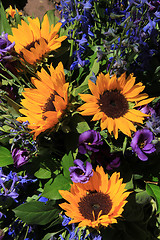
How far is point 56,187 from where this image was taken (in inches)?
27.9

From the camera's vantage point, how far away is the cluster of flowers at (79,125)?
617 millimetres

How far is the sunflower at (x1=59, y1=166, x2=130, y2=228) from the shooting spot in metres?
0.60

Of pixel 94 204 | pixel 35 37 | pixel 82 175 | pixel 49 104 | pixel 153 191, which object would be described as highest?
pixel 35 37

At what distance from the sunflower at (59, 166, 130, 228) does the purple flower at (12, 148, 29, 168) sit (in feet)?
0.53

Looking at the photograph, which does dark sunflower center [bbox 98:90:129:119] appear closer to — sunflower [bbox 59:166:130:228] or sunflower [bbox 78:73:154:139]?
sunflower [bbox 78:73:154:139]

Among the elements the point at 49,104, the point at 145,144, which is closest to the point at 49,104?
the point at 49,104

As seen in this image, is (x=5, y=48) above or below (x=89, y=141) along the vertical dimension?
above

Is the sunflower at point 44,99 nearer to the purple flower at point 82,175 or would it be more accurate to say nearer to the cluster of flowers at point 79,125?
the cluster of flowers at point 79,125

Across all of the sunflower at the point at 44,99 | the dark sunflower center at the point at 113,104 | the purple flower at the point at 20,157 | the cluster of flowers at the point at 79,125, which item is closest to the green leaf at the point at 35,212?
the cluster of flowers at the point at 79,125

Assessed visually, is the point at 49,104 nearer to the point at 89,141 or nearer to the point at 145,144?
the point at 89,141

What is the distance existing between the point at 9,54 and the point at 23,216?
0.42 meters

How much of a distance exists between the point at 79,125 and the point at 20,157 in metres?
0.19

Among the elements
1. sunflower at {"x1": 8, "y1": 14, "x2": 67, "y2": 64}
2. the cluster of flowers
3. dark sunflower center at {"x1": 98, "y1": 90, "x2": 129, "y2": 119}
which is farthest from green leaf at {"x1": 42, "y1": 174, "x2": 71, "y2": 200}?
sunflower at {"x1": 8, "y1": 14, "x2": 67, "y2": 64}

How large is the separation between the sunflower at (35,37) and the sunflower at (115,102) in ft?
0.56
